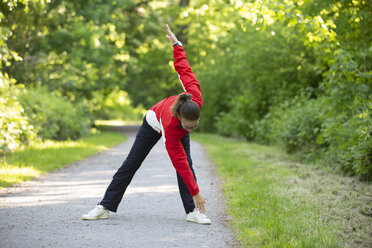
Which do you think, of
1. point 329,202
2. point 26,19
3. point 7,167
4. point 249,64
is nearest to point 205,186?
point 329,202

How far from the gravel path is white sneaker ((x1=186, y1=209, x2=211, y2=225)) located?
0.23 ft

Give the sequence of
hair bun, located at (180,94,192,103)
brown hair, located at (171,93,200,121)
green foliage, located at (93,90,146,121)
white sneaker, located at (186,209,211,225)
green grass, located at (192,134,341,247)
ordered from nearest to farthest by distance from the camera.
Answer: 1. green grass, located at (192,134,341,247)
2. brown hair, located at (171,93,200,121)
3. hair bun, located at (180,94,192,103)
4. white sneaker, located at (186,209,211,225)
5. green foliage, located at (93,90,146,121)

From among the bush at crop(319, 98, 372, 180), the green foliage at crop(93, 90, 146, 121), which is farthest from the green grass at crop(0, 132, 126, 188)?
the green foliage at crop(93, 90, 146, 121)

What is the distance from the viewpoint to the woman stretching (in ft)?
14.6

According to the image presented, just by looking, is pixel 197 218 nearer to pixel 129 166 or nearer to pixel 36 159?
pixel 129 166

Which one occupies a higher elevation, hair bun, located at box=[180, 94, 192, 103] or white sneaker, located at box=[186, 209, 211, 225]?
hair bun, located at box=[180, 94, 192, 103]

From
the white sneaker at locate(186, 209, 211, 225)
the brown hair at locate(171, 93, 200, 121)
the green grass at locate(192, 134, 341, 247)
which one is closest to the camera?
the green grass at locate(192, 134, 341, 247)

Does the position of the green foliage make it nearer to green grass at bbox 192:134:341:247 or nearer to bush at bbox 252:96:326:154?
bush at bbox 252:96:326:154

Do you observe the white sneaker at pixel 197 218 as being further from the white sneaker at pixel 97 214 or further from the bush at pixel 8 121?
the bush at pixel 8 121

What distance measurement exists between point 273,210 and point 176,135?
5.11ft

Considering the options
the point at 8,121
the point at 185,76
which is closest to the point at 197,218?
the point at 185,76

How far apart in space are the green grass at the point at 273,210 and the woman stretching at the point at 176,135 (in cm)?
57

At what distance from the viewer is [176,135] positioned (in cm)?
465

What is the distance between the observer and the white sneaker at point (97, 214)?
5215 millimetres
